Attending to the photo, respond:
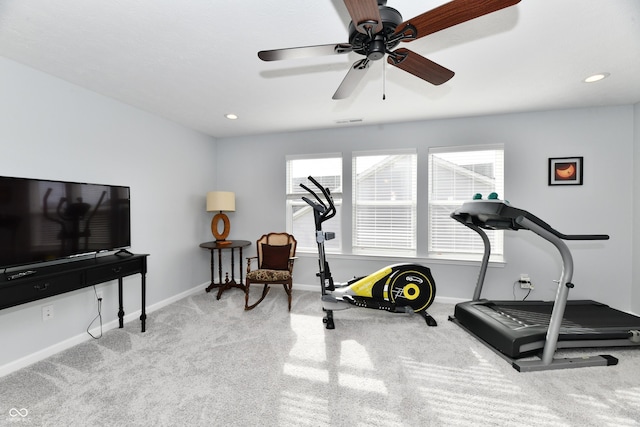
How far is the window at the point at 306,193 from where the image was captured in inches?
169

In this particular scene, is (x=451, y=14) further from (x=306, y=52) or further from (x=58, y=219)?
(x=58, y=219)

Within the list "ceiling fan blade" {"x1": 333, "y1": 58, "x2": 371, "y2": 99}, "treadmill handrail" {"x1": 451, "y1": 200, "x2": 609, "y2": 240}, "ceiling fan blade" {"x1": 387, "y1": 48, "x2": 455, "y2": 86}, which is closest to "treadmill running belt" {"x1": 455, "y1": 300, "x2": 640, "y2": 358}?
"treadmill handrail" {"x1": 451, "y1": 200, "x2": 609, "y2": 240}

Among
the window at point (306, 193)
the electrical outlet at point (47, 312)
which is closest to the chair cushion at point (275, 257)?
the window at point (306, 193)

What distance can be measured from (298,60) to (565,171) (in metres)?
3.40

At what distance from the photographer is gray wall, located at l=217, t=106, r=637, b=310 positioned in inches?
130

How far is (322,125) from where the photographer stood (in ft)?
13.4

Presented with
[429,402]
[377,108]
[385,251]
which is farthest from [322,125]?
[429,402]

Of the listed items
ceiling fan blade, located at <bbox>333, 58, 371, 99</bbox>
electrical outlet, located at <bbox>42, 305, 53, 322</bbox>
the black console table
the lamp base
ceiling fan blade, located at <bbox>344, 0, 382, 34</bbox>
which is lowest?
electrical outlet, located at <bbox>42, 305, 53, 322</bbox>

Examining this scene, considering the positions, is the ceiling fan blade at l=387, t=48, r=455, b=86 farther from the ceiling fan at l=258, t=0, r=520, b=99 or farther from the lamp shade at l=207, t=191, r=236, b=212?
the lamp shade at l=207, t=191, r=236, b=212

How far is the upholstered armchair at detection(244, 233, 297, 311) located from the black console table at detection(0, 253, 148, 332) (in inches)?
47.9

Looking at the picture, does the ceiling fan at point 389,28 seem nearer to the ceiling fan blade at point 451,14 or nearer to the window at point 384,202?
the ceiling fan blade at point 451,14

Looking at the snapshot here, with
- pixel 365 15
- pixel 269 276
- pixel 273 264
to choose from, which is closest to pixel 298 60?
pixel 365 15

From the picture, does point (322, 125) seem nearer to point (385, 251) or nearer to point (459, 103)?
point (459, 103)

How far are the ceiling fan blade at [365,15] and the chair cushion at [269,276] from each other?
287cm
